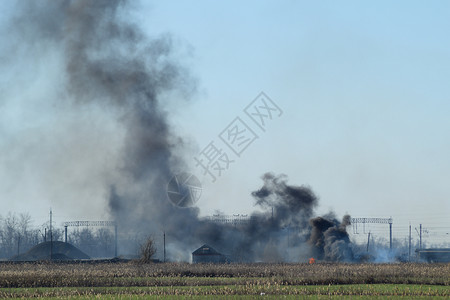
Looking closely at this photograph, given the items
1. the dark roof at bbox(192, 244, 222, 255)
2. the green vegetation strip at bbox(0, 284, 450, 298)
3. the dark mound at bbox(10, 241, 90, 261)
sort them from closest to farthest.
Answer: the green vegetation strip at bbox(0, 284, 450, 298) → the dark roof at bbox(192, 244, 222, 255) → the dark mound at bbox(10, 241, 90, 261)

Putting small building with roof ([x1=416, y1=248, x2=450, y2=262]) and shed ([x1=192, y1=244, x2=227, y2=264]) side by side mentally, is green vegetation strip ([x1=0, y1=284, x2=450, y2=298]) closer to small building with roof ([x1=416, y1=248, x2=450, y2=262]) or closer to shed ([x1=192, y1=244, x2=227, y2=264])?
shed ([x1=192, y1=244, x2=227, y2=264])

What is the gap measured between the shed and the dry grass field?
31.4m

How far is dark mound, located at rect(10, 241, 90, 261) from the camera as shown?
420 feet

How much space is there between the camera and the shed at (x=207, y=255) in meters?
113

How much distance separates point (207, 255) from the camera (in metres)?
113

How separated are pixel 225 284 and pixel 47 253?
77240 mm

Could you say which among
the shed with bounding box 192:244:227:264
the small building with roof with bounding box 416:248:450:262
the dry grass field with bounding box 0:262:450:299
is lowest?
the small building with roof with bounding box 416:248:450:262

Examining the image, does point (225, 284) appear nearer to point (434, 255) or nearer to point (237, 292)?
point (237, 292)

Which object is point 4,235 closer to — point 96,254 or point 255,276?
point 96,254

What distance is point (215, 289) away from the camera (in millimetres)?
54469

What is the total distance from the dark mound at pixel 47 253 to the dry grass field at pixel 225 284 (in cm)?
5491

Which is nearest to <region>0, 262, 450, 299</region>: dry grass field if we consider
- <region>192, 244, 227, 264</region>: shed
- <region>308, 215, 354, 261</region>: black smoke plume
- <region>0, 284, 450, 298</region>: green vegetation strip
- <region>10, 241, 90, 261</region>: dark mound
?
<region>0, 284, 450, 298</region>: green vegetation strip

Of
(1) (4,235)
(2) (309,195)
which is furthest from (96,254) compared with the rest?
(2) (309,195)

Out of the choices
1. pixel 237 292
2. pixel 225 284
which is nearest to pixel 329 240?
pixel 225 284
